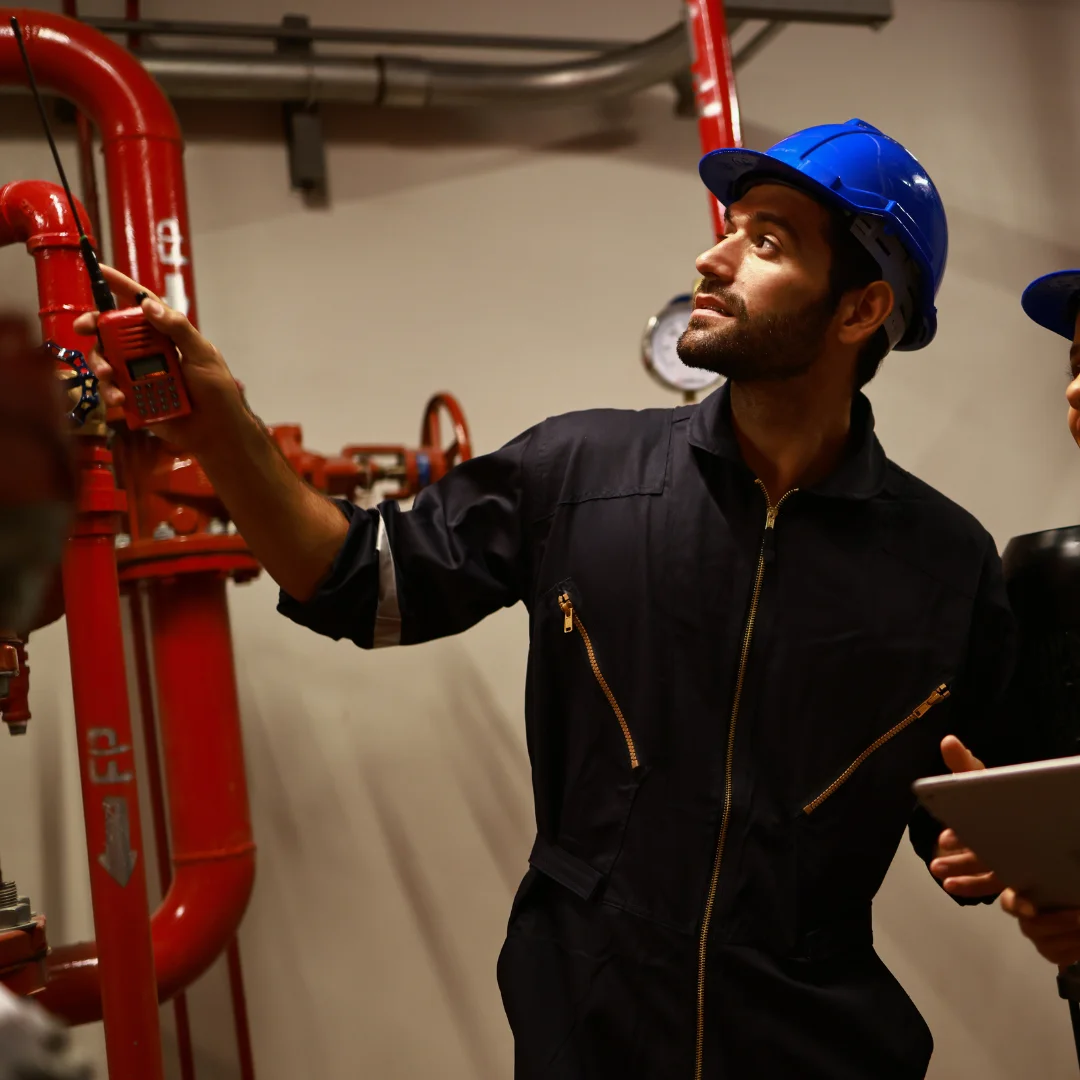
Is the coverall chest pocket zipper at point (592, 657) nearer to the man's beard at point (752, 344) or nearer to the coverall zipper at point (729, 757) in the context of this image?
the coverall zipper at point (729, 757)

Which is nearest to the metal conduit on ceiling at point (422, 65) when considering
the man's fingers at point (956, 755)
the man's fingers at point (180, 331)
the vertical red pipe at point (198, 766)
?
the vertical red pipe at point (198, 766)

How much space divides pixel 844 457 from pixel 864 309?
7.4 inches

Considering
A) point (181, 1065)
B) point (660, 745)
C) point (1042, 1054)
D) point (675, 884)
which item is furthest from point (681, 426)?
point (1042, 1054)

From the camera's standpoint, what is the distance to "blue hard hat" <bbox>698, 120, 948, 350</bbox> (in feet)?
4.78

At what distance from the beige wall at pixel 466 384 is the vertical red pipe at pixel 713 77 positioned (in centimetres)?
45

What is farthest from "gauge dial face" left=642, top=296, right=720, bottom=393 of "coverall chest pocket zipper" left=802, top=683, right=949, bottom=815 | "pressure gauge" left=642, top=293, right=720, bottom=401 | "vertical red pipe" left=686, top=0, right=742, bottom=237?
"coverall chest pocket zipper" left=802, top=683, right=949, bottom=815

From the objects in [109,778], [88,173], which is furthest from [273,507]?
[88,173]

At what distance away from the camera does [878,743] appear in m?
1.38

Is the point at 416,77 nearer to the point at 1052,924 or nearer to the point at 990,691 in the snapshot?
the point at 990,691

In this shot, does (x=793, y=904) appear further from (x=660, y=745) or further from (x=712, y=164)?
(x=712, y=164)

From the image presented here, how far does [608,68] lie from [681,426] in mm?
1142

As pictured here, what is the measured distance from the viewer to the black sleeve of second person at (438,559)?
1.32 metres

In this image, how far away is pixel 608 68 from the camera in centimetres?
236

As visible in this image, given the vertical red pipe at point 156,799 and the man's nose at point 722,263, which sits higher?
the man's nose at point 722,263
